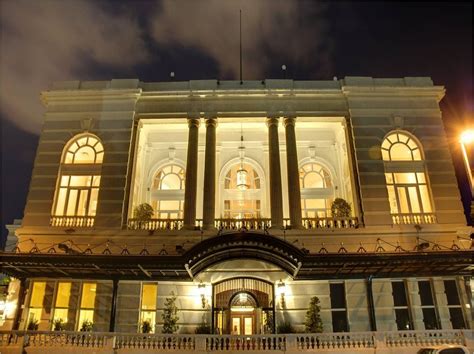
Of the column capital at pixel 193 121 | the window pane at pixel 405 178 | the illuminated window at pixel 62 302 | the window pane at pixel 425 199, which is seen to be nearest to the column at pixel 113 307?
the illuminated window at pixel 62 302

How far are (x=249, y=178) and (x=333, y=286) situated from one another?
32.4ft

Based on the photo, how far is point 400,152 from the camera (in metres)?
24.5

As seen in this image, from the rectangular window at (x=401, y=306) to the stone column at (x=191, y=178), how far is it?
11.6 meters

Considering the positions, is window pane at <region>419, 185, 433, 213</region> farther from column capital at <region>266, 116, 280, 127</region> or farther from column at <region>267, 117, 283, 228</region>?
column capital at <region>266, 116, 280, 127</region>

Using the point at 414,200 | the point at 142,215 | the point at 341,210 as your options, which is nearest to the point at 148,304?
the point at 142,215

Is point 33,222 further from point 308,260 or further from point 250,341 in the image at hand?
point 308,260

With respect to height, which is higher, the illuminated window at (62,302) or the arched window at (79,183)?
the arched window at (79,183)

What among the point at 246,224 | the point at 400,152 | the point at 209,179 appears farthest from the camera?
the point at 400,152

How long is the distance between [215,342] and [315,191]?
13638 mm

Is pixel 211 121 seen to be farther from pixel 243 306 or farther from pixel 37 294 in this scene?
pixel 37 294

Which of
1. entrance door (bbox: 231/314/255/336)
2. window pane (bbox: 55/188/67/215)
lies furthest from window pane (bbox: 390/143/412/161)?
window pane (bbox: 55/188/67/215)

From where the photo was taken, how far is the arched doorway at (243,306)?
2066 centimetres

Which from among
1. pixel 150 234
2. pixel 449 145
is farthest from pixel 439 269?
pixel 150 234

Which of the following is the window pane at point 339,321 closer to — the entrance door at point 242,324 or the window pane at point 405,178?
the entrance door at point 242,324
